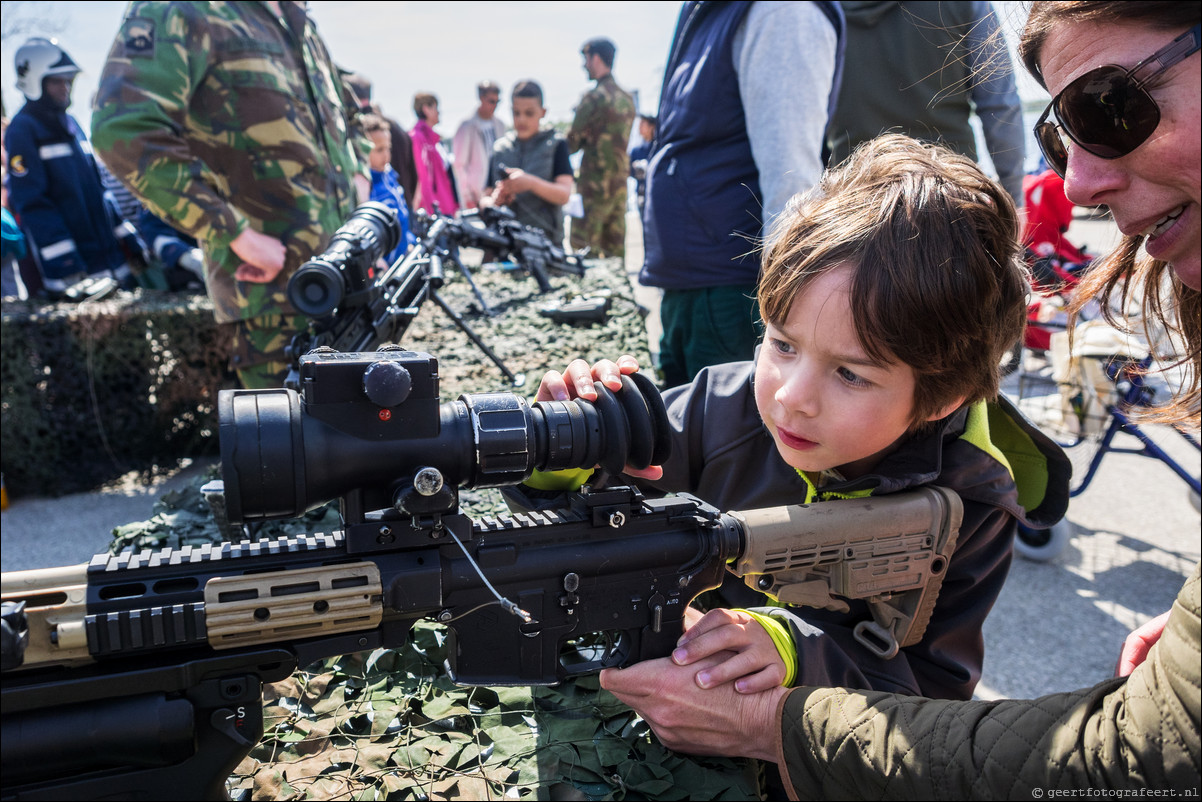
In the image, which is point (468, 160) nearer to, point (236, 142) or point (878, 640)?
point (236, 142)

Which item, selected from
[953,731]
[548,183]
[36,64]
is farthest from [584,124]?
[953,731]

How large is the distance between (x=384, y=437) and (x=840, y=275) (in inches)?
40.1

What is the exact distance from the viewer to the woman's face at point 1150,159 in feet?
3.51

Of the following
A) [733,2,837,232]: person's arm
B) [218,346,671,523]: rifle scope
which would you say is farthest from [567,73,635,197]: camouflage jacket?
[218,346,671,523]: rifle scope

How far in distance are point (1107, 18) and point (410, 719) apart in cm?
166

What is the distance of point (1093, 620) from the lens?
12.9 feet

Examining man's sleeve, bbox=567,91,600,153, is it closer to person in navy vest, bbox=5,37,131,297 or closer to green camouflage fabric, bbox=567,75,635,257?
green camouflage fabric, bbox=567,75,635,257

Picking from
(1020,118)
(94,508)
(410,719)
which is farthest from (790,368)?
(94,508)

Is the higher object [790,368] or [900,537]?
[790,368]

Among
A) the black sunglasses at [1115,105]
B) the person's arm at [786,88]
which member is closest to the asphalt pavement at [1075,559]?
the person's arm at [786,88]

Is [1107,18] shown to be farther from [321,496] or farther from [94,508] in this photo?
[94,508]

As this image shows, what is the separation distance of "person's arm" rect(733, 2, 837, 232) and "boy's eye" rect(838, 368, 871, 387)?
3.53ft

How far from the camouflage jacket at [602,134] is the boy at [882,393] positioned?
7.63 metres

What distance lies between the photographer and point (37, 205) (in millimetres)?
6277
